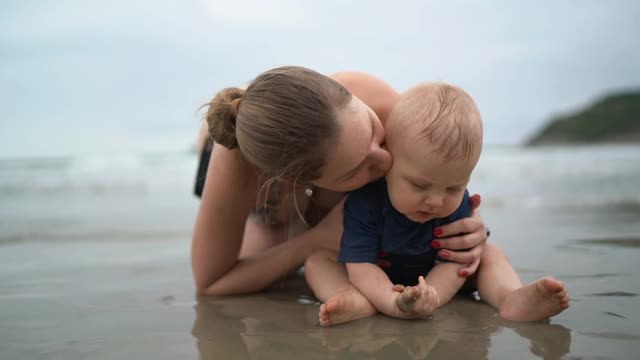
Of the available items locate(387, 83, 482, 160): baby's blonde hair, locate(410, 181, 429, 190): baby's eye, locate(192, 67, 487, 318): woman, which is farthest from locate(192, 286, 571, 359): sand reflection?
locate(387, 83, 482, 160): baby's blonde hair

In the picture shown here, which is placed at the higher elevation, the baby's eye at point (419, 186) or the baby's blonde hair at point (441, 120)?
the baby's blonde hair at point (441, 120)

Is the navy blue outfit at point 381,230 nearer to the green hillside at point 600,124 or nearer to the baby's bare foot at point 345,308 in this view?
the baby's bare foot at point 345,308

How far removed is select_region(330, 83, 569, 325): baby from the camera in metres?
1.86

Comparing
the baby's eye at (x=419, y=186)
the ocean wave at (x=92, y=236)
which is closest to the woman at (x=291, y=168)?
the baby's eye at (x=419, y=186)

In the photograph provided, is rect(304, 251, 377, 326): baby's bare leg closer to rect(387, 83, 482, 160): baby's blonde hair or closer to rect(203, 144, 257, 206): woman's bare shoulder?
rect(203, 144, 257, 206): woman's bare shoulder

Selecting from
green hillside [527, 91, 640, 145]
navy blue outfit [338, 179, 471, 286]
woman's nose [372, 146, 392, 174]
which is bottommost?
green hillside [527, 91, 640, 145]

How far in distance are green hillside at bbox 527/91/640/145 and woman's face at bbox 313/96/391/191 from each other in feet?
54.0

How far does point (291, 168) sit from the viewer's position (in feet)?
6.19

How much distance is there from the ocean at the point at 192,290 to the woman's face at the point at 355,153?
490 mm

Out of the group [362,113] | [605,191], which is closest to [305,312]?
[362,113]

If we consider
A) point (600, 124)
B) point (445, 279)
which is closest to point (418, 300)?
point (445, 279)

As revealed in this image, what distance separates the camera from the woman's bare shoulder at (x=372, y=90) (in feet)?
7.93

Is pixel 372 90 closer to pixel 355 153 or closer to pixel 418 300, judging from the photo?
pixel 355 153

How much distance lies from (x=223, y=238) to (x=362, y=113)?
2.84 feet
